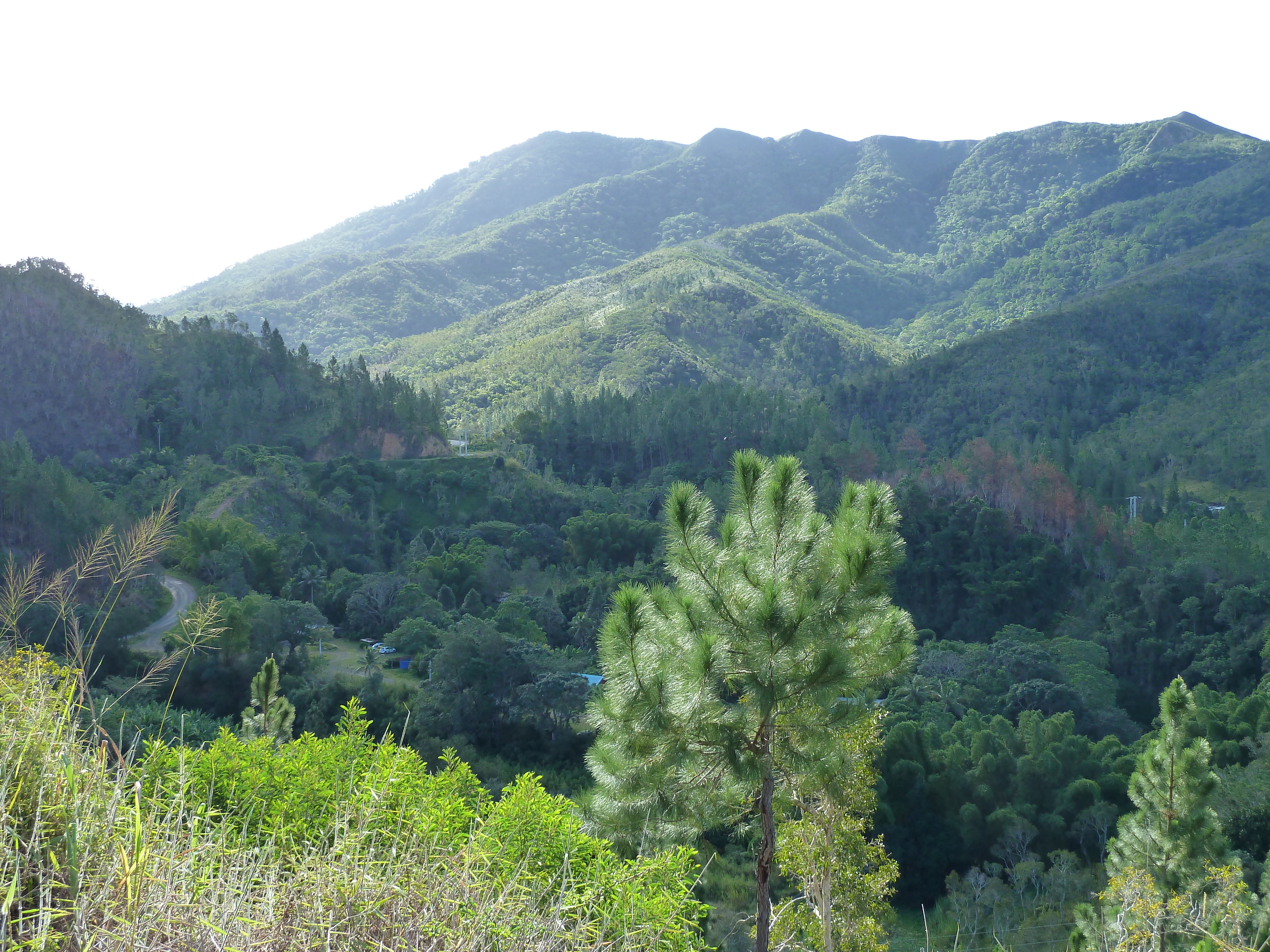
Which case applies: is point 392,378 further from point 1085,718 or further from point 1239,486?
point 1239,486

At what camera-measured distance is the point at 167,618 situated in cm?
2700

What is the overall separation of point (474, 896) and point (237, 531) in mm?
32975

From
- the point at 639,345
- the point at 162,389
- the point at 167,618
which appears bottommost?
the point at 167,618

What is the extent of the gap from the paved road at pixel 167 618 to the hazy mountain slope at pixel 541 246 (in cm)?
7483

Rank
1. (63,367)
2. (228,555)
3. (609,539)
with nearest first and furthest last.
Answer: (228,555)
(609,539)
(63,367)

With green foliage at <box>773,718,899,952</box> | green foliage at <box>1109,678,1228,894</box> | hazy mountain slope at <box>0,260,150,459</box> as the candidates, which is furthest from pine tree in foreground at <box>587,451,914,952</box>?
hazy mountain slope at <box>0,260,150,459</box>

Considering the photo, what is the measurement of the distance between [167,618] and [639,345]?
55.0 meters

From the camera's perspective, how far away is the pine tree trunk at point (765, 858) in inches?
218

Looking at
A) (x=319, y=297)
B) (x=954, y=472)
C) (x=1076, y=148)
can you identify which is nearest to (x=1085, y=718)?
(x=954, y=472)

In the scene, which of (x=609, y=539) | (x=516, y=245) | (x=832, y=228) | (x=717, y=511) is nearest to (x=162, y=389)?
(x=609, y=539)

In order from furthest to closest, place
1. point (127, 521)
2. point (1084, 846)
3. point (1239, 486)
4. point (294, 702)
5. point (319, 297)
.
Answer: point (319, 297) < point (1239, 486) < point (127, 521) < point (294, 702) < point (1084, 846)

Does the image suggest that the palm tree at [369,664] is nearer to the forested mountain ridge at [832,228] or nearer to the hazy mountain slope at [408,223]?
the forested mountain ridge at [832,228]

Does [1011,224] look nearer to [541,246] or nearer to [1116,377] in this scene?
[541,246]

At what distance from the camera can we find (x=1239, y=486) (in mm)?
45656
